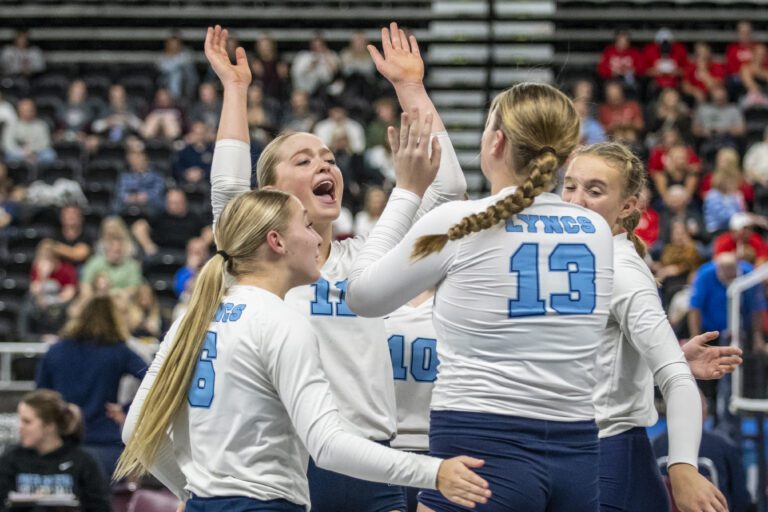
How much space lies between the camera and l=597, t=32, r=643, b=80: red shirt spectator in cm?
1446

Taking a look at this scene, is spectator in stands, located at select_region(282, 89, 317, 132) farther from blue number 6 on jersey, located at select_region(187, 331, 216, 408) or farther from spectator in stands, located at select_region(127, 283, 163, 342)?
blue number 6 on jersey, located at select_region(187, 331, 216, 408)

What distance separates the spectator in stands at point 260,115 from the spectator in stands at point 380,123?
1.00 m

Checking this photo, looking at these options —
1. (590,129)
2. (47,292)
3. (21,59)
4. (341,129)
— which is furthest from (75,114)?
(590,129)

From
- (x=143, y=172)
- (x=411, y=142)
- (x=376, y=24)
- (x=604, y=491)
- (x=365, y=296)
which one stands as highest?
(x=376, y=24)

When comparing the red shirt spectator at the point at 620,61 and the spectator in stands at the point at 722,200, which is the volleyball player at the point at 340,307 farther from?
the red shirt spectator at the point at 620,61

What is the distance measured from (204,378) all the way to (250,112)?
10.7 metres

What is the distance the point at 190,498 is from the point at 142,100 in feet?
40.3

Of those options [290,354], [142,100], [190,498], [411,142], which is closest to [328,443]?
[290,354]

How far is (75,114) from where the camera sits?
560 inches

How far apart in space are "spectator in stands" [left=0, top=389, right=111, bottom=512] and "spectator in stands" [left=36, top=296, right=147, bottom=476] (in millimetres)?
856

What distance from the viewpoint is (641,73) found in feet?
48.0

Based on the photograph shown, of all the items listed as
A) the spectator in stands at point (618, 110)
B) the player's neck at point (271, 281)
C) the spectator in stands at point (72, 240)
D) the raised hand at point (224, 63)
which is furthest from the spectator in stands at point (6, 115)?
the player's neck at point (271, 281)

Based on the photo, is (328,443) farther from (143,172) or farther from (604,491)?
(143,172)

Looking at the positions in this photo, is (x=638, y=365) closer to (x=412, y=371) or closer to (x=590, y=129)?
(x=412, y=371)
